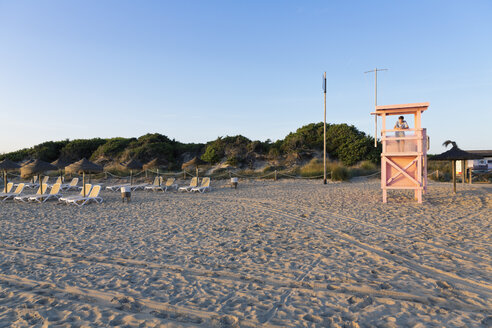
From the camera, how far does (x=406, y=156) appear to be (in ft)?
32.7

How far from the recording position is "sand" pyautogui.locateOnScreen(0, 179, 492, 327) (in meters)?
2.82

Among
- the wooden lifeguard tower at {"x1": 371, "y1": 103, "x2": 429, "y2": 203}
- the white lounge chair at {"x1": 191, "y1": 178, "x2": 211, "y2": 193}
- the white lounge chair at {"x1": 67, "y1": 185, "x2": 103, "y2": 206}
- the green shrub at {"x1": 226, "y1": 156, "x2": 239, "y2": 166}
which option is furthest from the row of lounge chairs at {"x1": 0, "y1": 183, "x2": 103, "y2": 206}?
the green shrub at {"x1": 226, "y1": 156, "x2": 239, "y2": 166}

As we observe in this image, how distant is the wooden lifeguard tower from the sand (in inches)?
88.2

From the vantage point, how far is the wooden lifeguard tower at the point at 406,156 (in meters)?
9.70

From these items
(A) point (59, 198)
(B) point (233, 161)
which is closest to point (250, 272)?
(A) point (59, 198)

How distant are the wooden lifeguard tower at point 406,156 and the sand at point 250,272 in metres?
2.24

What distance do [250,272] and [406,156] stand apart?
26.9ft

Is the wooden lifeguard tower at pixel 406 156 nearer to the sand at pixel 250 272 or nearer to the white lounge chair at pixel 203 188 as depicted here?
the sand at pixel 250 272

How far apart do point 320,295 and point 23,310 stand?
3.00 metres

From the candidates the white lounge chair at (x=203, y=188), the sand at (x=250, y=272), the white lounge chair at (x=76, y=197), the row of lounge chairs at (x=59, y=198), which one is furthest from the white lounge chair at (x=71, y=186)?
the sand at (x=250, y=272)

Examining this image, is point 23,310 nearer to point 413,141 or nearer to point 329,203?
point 329,203

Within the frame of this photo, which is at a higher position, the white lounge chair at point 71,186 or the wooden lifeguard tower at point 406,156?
the wooden lifeguard tower at point 406,156

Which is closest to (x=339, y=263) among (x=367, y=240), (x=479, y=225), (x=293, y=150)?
(x=367, y=240)

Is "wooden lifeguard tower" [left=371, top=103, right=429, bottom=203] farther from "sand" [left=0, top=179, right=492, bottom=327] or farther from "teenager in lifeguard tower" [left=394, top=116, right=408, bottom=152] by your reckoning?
"sand" [left=0, top=179, right=492, bottom=327]
